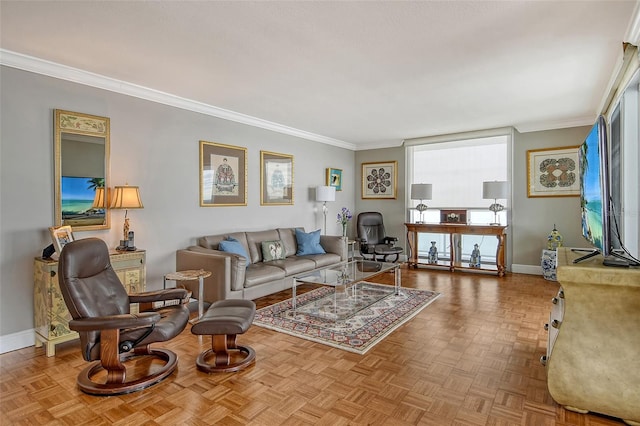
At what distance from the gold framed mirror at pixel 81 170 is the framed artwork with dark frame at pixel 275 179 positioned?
2.34m

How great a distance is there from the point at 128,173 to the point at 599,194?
418 centimetres

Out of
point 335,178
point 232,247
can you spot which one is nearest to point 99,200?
point 232,247

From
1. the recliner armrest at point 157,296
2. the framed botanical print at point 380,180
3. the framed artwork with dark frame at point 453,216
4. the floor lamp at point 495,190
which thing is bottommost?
the recliner armrest at point 157,296

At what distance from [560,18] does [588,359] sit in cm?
226

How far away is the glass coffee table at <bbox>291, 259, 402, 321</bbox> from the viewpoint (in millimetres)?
3926

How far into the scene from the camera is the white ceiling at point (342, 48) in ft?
7.77

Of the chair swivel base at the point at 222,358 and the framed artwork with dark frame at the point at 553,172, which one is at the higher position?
the framed artwork with dark frame at the point at 553,172

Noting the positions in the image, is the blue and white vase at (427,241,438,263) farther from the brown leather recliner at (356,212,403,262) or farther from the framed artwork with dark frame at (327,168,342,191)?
the framed artwork with dark frame at (327,168,342,191)

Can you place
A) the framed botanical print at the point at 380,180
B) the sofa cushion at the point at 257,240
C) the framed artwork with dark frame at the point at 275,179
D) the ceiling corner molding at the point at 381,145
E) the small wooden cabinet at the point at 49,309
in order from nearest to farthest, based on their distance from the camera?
1. the small wooden cabinet at the point at 49,309
2. the sofa cushion at the point at 257,240
3. the framed artwork with dark frame at the point at 275,179
4. the ceiling corner molding at the point at 381,145
5. the framed botanical print at the point at 380,180

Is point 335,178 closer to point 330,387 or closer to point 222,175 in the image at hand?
point 222,175

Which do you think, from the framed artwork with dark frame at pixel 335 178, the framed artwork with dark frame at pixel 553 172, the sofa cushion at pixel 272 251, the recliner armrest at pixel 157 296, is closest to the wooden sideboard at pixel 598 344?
the recliner armrest at pixel 157 296

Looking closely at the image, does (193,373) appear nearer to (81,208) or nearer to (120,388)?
(120,388)

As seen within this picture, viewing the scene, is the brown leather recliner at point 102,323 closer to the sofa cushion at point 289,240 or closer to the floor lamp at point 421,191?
the sofa cushion at point 289,240

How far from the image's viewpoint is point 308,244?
18.3 feet
